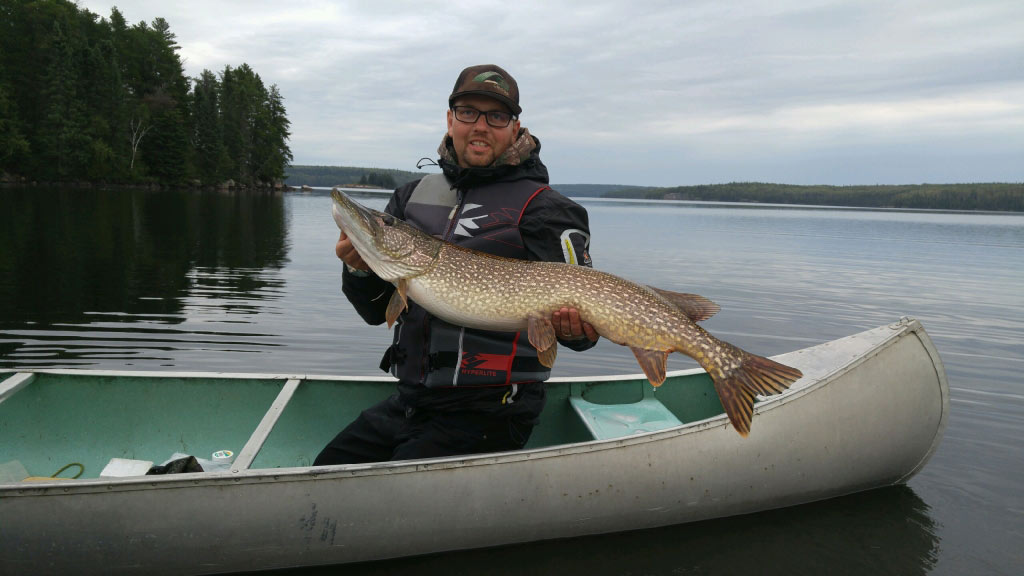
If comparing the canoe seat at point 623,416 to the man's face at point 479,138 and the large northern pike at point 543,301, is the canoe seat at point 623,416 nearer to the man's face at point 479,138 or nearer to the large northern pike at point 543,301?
the large northern pike at point 543,301

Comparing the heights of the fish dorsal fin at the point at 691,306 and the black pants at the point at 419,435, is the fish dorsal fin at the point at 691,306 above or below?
above

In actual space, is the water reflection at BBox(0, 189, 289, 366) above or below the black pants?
below

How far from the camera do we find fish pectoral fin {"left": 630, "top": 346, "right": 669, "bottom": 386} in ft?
10.4

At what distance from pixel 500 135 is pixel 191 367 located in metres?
5.64

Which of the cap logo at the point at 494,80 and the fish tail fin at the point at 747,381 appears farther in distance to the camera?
the cap logo at the point at 494,80

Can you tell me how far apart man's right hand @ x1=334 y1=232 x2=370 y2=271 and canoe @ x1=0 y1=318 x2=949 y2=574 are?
3.65 ft

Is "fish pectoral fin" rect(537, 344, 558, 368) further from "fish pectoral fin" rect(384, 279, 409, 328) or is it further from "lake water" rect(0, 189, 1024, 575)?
"lake water" rect(0, 189, 1024, 575)

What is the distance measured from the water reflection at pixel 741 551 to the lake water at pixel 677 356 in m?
0.01

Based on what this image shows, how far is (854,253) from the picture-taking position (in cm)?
2648

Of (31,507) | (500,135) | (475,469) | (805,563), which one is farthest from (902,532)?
(31,507)

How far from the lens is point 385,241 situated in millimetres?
3328

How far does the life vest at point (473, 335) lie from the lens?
3.60 metres

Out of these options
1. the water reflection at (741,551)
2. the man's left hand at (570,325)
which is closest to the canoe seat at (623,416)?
the water reflection at (741,551)

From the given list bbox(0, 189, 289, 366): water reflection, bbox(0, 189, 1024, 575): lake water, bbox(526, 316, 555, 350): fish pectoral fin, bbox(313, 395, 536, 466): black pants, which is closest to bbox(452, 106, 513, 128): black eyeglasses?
bbox(526, 316, 555, 350): fish pectoral fin
